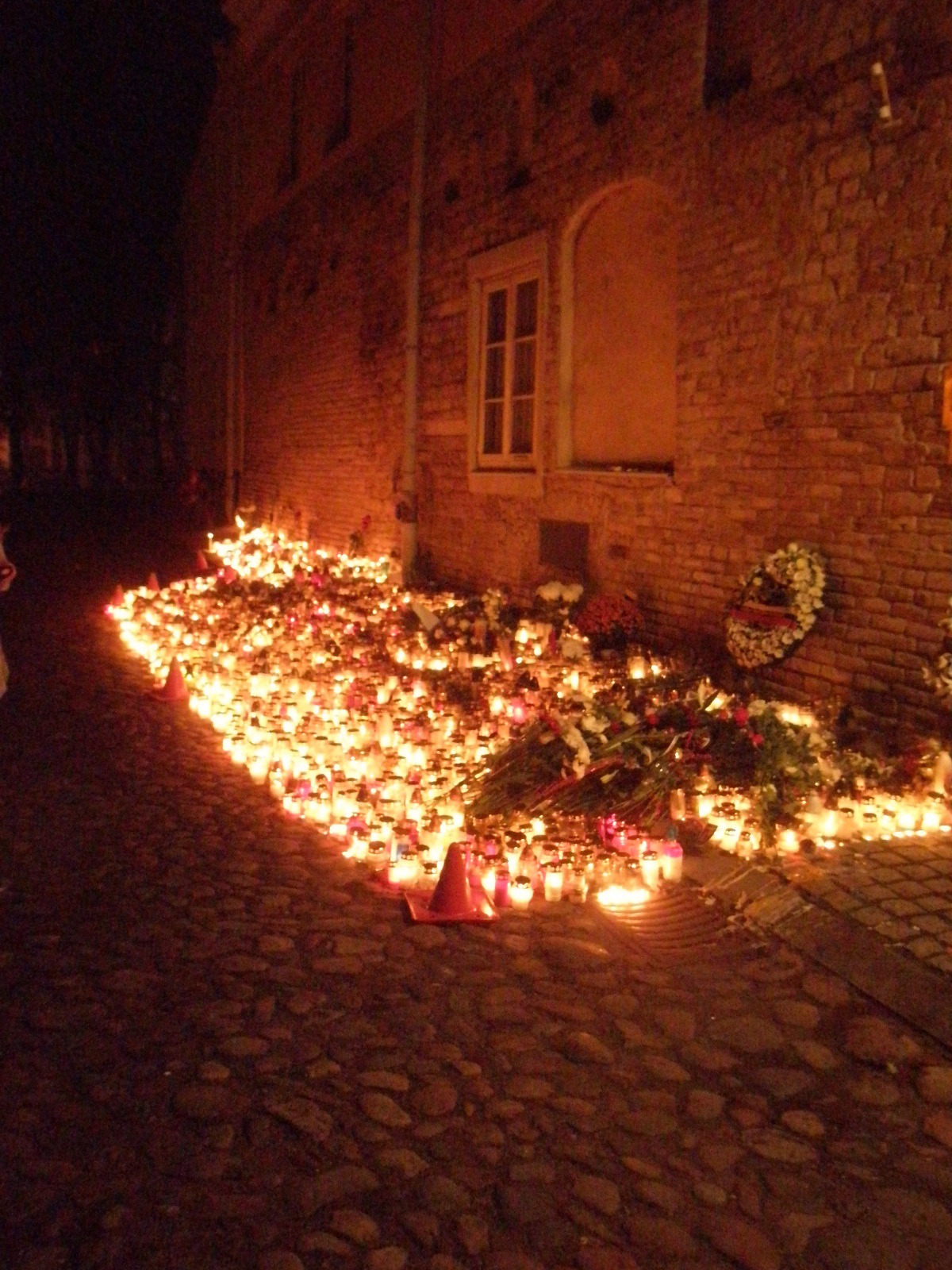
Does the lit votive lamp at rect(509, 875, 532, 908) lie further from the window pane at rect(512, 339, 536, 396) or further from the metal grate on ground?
the window pane at rect(512, 339, 536, 396)

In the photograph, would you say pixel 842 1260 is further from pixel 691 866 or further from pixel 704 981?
pixel 691 866

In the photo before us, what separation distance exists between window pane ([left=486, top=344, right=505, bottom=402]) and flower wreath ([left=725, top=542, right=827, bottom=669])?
506 centimetres

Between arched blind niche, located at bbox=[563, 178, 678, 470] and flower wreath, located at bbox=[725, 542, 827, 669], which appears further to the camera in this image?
arched blind niche, located at bbox=[563, 178, 678, 470]

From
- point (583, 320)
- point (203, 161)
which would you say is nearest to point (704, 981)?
point (583, 320)

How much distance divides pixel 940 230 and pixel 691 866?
4.04m

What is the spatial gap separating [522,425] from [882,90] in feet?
17.5

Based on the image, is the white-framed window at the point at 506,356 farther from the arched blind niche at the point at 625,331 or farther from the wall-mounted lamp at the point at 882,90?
the wall-mounted lamp at the point at 882,90

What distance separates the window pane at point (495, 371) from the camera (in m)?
12.2

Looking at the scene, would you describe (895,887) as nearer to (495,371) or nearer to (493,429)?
(493,429)

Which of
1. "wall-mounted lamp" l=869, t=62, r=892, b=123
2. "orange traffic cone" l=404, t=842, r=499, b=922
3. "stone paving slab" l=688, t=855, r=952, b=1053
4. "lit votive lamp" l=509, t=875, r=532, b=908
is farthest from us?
"wall-mounted lamp" l=869, t=62, r=892, b=123

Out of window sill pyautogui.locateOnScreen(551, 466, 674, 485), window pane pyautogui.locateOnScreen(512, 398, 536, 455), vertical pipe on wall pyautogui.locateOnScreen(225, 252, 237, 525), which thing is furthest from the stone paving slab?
vertical pipe on wall pyautogui.locateOnScreen(225, 252, 237, 525)

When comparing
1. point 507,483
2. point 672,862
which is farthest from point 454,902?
point 507,483

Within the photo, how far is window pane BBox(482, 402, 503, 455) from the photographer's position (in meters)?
12.2

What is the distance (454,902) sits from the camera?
4930 millimetres
